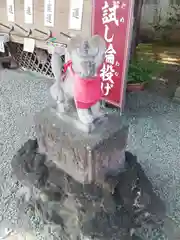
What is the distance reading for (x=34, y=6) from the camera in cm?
240

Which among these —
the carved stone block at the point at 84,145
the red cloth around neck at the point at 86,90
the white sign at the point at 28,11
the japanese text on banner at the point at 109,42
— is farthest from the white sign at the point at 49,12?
the red cloth around neck at the point at 86,90

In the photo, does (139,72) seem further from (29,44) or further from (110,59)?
(29,44)

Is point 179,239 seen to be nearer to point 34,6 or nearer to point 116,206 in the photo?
point 116,206

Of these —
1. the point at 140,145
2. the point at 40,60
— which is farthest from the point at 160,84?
the point at 40,60

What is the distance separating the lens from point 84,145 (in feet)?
3.25

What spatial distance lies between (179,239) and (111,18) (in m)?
1.60

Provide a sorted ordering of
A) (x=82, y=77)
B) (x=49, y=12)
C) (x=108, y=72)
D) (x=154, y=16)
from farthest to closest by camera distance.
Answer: (x=154, y=16) → (x=49, y=12) → (x=108, y=72) → (x=82, y=77)

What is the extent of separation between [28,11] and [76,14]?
2.19ft

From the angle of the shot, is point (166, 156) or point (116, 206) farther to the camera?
point (166, 156)

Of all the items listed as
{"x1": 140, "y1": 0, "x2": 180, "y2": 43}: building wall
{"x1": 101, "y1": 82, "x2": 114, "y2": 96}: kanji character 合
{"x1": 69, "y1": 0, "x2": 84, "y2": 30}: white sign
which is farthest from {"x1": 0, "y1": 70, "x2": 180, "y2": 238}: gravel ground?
{"x1": 140, "y1": 0, "x2": 180, "y2": 43}: building wall

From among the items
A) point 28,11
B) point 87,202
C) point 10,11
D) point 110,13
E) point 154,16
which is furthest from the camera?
point 154,16

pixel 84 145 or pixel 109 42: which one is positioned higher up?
pixel 109 42

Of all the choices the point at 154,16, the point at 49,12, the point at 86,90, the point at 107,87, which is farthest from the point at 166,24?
the point at 86,90

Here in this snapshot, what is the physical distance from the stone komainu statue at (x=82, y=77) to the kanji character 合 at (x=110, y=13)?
1.04 m
